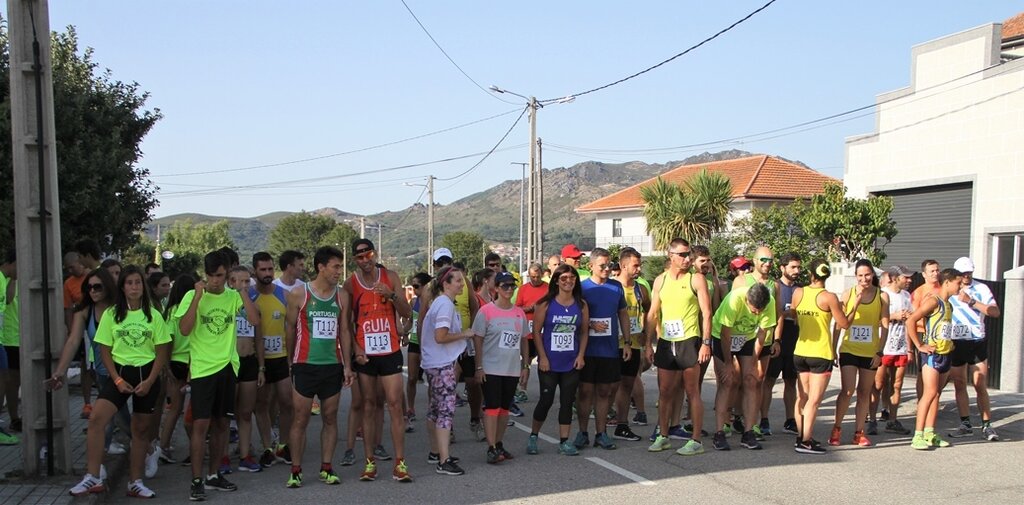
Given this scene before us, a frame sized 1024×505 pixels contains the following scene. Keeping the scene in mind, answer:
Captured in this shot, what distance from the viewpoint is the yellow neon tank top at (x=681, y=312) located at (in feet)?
29.2

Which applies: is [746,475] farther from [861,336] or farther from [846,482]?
[861,336]

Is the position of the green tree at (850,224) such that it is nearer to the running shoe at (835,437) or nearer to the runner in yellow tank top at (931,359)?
the runner in yellow tank top at (931,359)

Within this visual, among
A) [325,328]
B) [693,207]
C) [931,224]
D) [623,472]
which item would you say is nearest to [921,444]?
[623,472]

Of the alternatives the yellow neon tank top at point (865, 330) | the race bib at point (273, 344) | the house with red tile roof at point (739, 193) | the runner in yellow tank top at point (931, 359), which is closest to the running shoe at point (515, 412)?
the race bib at point (273, 344)

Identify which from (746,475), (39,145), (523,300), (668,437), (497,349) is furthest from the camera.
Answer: (523,300)

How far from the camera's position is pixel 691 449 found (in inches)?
345

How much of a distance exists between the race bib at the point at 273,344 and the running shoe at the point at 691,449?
390cm

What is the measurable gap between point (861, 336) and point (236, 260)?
6036 millimetres

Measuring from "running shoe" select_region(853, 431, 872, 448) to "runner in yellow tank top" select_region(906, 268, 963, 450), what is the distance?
453 millimetres

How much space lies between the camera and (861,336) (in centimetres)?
907

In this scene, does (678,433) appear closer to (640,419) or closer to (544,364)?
(640,419)

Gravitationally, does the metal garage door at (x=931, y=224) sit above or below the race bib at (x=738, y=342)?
above

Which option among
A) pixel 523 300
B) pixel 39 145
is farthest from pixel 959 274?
pixel 39 145

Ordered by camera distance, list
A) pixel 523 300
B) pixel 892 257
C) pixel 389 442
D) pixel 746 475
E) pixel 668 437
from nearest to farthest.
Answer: pixel 746 475, pixel 668 437, pixel 389 442, pixel 523 300, pixel 892 257
